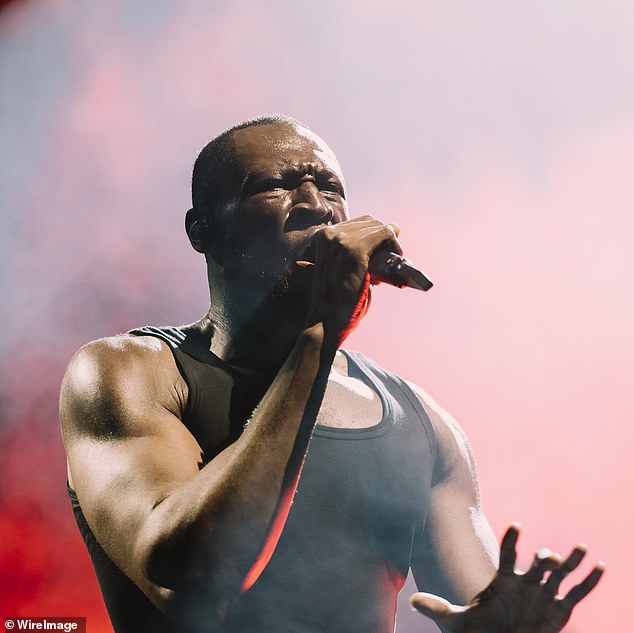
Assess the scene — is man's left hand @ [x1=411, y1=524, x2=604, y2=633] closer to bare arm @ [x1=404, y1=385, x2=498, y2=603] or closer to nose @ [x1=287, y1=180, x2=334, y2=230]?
bare arm @ [x1=404, y1=385, x2=498, y2=603]

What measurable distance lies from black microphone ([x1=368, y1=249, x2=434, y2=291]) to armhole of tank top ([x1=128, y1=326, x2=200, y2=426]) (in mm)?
473

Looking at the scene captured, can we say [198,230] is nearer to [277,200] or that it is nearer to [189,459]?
[277,200]

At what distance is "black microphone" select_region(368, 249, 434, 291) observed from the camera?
1.46 m

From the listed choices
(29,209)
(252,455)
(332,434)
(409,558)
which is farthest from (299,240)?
(29,209)

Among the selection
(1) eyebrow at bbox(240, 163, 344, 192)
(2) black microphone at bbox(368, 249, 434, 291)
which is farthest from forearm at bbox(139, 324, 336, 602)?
(1) eyebrow at bbox(240, 163, 344, 192)

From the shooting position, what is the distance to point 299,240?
1.84 meters

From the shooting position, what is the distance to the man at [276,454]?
138 centimetres

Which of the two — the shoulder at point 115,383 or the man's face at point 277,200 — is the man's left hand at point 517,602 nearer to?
the shoulder at point 115,383

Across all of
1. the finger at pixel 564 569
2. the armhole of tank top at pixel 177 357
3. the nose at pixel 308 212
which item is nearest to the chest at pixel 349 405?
the armhole of tank top at pixel 177 357

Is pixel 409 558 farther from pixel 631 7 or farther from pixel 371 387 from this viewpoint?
pixel 631 7

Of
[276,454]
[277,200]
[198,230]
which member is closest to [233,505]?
[276,454]

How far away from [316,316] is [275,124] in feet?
2.28

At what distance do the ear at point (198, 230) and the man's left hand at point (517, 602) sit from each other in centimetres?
101

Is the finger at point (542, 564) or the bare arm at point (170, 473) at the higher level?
the bare arm at point (170, 473)
